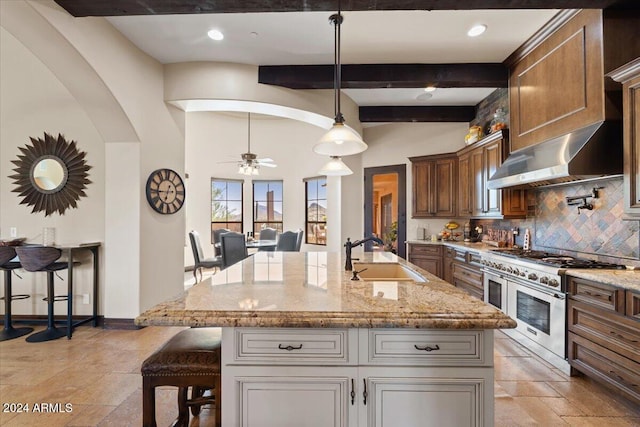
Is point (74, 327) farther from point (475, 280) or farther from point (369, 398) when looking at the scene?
point (475, 280)

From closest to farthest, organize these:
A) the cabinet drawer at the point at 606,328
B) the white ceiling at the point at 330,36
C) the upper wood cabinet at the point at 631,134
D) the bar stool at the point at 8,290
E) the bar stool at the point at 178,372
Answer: the bar stool at the point at 178,372, the cabinet drawer at the point at 606,328, the upper wood cabinet at the point at 631,134, the white ceiling at the point at 330,36, the bar stool at the point at 8,290

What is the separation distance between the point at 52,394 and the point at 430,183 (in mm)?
5218

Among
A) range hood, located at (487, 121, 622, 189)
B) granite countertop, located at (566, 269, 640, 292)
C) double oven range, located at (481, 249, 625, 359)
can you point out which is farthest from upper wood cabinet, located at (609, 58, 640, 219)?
double oven range, located at (481, 249, 625, 359)

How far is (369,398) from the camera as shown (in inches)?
50.1

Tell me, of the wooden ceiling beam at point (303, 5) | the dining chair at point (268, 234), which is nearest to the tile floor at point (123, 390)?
the wooden ceiling beam at point (303, 5)

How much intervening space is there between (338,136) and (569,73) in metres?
2.24

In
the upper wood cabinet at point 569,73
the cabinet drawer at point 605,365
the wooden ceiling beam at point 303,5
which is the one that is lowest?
the cabinet drawer at point 605,365

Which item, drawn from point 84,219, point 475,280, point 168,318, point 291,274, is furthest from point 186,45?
point 475,280

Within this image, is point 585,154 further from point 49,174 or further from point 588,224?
point 49,174

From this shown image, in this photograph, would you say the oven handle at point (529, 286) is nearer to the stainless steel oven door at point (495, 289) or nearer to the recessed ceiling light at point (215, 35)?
the stainless steel oven door at point (495, 289)

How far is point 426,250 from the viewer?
4957 millimetres

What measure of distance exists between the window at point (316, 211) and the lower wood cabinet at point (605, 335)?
4.81 m

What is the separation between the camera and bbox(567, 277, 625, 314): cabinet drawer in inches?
81.2

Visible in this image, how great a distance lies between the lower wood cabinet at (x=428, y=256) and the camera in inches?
188
